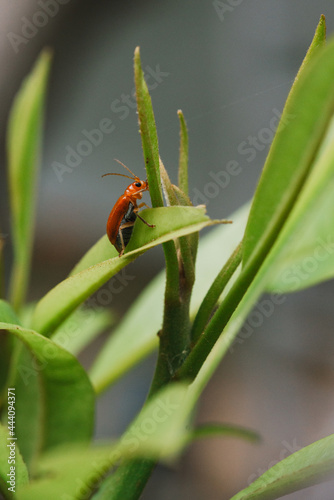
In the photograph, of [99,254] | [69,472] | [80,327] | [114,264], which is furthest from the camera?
[80,327]

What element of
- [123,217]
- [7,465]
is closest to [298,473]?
[7,465]

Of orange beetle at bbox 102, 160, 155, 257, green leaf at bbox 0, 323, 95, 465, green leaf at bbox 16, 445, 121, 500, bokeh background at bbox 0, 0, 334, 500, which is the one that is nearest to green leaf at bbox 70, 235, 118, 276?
orange beetle at bbox 102, 160, 155, 257

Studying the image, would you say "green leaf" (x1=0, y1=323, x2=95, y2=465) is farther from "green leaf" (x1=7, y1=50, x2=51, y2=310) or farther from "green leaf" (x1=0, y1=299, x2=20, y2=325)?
"green leaf" (x1=7, y1=50, x2=51, y2=310)

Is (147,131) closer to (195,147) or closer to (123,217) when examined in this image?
(123,217)

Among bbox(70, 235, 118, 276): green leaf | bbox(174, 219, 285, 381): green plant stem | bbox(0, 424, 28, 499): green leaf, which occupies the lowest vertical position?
bbox(0, 424, 28, 499): green leaf

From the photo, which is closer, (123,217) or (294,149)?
(294,149)

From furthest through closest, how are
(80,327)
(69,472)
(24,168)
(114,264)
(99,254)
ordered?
(80,327) < (24,168) < (99,254) < (114,264) < (69,472)
